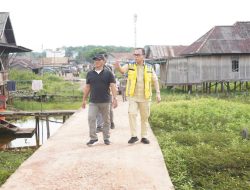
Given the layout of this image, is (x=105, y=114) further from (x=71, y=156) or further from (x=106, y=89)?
(x=71, y=156)

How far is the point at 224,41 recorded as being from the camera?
91.7ft

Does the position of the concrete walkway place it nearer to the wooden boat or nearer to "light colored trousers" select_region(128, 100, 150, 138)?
"light colored trousers" select_region(128, 100, 150, 138)

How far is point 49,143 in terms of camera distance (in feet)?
28.3

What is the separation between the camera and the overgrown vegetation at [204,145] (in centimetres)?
684

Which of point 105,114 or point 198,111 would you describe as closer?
point 105,114

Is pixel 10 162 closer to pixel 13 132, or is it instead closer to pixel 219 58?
pixel 13 132

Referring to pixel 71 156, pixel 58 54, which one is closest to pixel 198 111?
pixel 71 156

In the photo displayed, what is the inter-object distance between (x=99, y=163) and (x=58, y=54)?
113856 millimetres

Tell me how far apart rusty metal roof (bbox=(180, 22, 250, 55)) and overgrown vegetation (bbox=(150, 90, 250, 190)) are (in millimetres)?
11631

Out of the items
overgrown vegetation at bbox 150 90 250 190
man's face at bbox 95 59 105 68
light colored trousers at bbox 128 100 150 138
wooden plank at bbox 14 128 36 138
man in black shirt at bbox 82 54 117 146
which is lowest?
wooden plank at bbox 14 128 36 138

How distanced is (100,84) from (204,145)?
284 centimetres

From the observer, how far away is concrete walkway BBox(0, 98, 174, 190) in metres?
5.51

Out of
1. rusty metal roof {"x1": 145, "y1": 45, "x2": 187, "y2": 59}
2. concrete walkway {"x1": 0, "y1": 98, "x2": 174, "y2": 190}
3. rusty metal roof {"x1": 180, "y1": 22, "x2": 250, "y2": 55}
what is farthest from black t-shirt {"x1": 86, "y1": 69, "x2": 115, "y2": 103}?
rusty metal roof {"x1": 145, "y1": 45, "x2": 187, "y2": 59}

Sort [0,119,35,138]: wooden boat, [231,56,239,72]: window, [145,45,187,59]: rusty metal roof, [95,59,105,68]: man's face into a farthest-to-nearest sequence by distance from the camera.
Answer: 1. [145,45,187,59]: rusty metal roof
2. [231,56,239,72]: window
3. [0,119,35,138]: wooden boat
4. [95,59,105,68]: man's face
